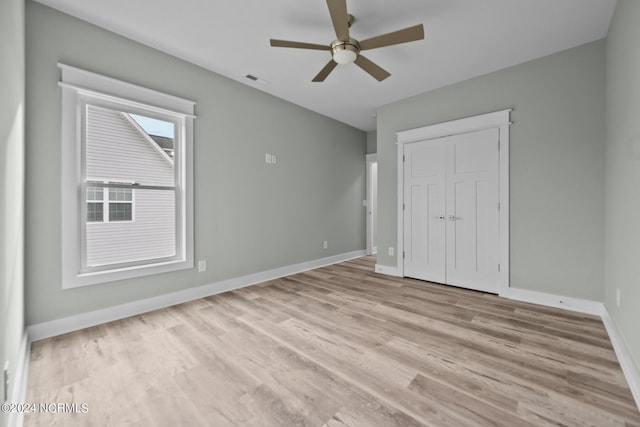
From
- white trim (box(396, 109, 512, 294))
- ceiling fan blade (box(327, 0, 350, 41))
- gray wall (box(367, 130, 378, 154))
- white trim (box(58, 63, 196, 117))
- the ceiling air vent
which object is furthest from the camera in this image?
gray wall (box(367, 130, 378, 154))

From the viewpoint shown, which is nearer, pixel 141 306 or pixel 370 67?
pixel 370 67

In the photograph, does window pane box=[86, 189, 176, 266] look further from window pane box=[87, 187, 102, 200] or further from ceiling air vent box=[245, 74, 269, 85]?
ceiling air vent box=[245, 74, 269, 85]

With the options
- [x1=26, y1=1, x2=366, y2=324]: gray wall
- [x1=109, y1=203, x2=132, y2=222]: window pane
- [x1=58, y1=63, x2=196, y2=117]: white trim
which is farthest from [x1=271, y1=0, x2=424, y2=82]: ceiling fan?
[x1=109, y1=203, x2=132, y2=222]: window pane

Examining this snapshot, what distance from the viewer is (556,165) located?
2861 mm

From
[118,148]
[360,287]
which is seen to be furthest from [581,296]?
[118,148]

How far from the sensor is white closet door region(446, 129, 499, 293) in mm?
3281

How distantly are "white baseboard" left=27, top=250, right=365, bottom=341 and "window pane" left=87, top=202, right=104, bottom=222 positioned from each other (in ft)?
2.79

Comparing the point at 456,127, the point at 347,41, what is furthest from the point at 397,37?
the point at 456,127

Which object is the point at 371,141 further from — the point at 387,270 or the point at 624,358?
the point at 624,358

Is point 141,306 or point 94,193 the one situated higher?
point 94,193

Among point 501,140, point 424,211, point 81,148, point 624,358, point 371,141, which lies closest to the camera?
point 624,358

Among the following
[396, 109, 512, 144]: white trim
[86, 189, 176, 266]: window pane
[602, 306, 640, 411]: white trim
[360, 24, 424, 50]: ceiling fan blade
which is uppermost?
[360, 24, 424, 50]: ceiling fan blade

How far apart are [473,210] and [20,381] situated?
4.28 meters

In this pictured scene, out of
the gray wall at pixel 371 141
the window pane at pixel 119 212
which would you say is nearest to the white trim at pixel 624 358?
the window pane at pixel 119 212
